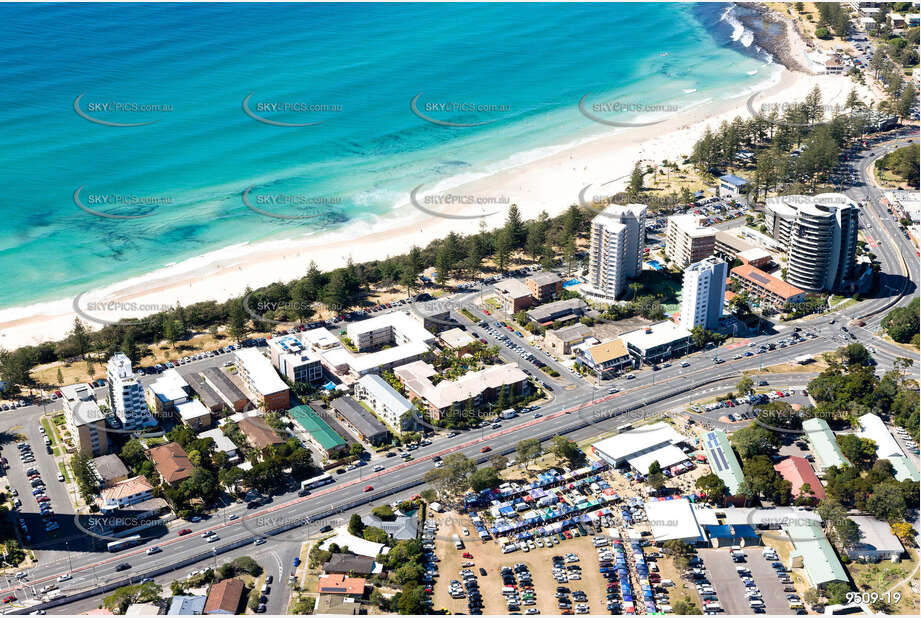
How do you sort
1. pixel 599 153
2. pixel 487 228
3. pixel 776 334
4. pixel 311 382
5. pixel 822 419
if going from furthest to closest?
pixel 599 153
pixel 487 228
pixel 776 334
pixel 311 382
pixel 822 419

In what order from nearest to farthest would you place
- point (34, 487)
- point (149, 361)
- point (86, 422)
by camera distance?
point (34, 487)
point (86, 422)
point (149, 361)

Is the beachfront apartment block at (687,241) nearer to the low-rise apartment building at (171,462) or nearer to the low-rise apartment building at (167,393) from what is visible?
the low-rise apartment building at (167,393)

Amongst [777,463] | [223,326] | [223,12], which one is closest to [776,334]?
[777,463]

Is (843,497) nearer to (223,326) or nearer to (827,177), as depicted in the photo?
(223,326)

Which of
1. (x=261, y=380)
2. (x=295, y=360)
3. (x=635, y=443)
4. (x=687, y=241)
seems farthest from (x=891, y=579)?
(x=261, y=380)

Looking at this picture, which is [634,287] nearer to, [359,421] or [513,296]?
[513,296]

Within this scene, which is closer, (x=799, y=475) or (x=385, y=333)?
(x=799, y=475)

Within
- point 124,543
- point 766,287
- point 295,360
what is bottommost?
point 124,543
